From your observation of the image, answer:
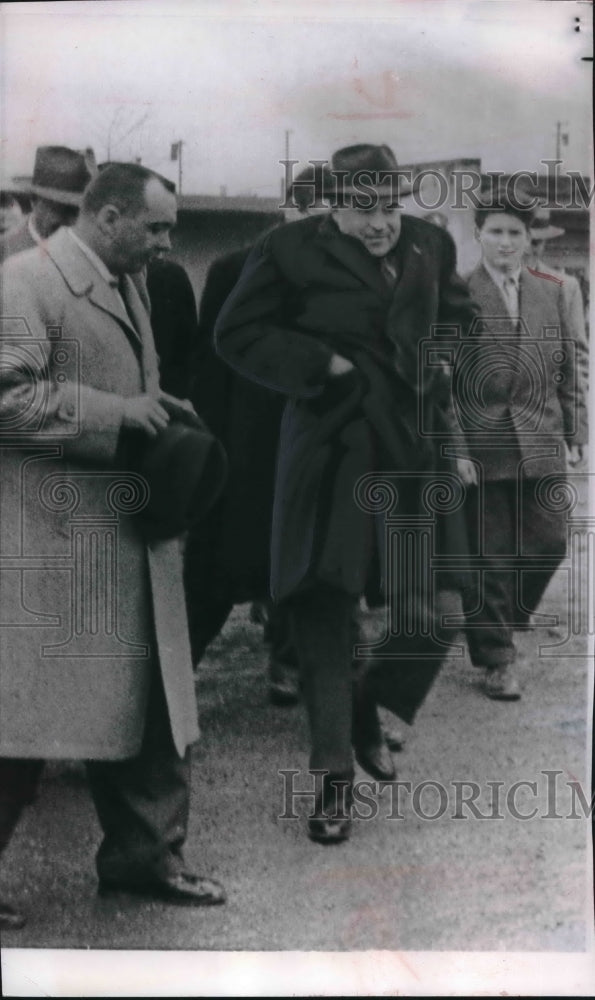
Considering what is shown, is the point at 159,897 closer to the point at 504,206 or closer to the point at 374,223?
the point at 374,223

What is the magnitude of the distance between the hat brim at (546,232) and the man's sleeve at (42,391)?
151cm

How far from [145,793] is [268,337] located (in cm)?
161

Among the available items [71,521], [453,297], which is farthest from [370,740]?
[453,297]

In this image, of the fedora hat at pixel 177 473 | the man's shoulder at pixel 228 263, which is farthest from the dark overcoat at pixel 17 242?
the fedora hat at pixel 177 473

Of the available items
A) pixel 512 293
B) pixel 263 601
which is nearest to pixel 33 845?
pixel 263 601

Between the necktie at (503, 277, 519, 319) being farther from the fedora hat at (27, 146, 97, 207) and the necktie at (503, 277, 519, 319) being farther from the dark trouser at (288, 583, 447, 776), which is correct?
the fedora hat at (27, 146, 97, 207)

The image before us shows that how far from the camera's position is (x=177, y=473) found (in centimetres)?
514

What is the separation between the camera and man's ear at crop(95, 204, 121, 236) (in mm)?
5121

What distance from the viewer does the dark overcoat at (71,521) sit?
16.7 feet

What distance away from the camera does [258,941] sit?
16.9 ft

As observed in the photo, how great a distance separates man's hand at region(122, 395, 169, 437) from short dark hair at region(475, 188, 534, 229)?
4.13 ft

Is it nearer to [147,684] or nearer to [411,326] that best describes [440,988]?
[147,684]

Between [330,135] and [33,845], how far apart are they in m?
2.62

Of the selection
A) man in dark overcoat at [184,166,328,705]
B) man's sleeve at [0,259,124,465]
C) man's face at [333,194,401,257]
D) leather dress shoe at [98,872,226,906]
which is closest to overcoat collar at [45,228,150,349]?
man's sleeve at [0,259,124,465]
